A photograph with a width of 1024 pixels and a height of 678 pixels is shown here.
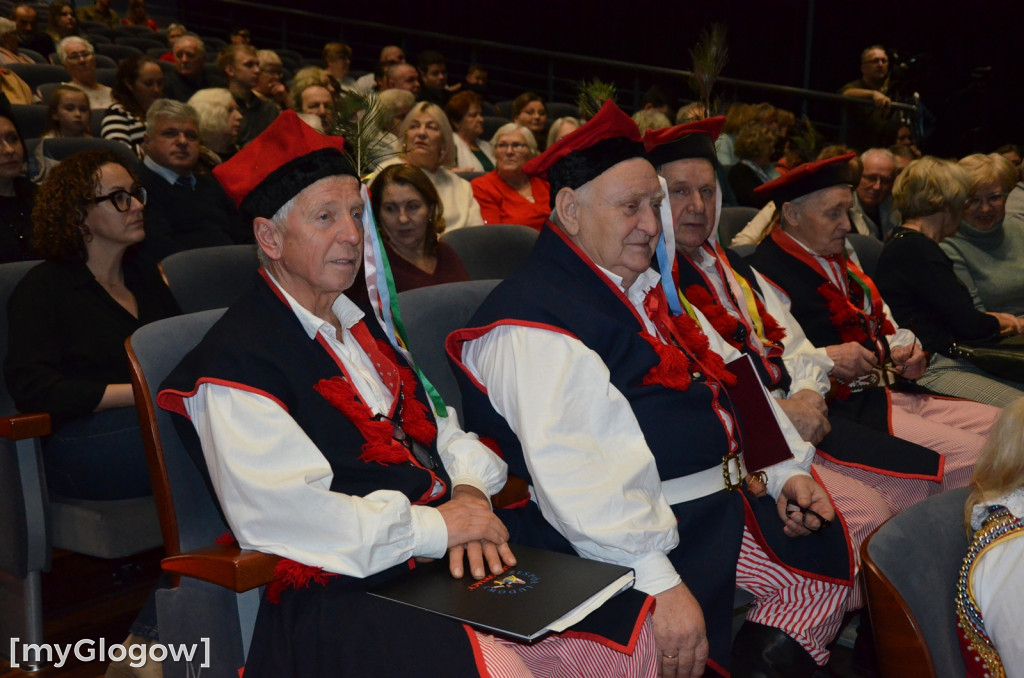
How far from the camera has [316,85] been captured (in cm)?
524

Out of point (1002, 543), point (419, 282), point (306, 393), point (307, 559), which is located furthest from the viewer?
point (419, 282)

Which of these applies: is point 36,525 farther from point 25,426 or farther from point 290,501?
point 290,501

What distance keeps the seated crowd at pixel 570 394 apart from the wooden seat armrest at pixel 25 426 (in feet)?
0.33

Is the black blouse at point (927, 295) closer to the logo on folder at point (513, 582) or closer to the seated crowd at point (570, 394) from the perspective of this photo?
the seated crowd at point (570, 394)

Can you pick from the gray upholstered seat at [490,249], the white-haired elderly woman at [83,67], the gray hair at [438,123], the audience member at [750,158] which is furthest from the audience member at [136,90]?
the audience member at [750,158]

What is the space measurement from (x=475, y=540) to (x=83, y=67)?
5.56 m

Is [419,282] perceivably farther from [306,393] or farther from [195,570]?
[195,570]

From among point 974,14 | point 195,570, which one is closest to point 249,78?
point 195,570

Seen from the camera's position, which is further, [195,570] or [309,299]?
[309,299]

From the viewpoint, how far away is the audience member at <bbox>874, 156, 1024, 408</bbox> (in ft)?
10.1

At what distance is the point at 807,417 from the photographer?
2.31 metres

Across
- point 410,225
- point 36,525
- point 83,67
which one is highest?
point 83,67

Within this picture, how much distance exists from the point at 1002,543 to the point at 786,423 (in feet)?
2.77

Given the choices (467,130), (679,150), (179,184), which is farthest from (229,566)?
(467,130)
